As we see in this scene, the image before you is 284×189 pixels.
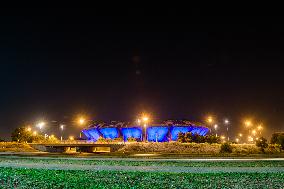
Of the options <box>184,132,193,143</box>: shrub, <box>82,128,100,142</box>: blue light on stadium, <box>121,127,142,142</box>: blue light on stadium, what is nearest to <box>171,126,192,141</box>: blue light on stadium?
<box>121,127,142,142</box>: blue light on stadium

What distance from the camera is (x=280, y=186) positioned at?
14023 mm

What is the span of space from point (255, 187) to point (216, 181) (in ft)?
6.24

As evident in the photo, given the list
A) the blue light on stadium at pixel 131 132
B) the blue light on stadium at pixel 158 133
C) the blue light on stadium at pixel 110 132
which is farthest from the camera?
the blue light on stadium at pixel 110 132

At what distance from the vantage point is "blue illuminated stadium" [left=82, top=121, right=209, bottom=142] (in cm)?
13238

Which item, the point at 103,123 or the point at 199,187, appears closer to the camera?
the point at 199,187

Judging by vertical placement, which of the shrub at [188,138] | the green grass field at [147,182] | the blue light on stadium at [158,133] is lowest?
the green grass field at [147,182]

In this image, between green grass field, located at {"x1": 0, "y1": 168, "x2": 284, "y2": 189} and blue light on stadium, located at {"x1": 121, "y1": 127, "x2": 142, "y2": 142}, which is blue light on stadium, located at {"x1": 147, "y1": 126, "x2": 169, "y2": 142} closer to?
blue light on stadium, located at {"x1": 121, "y1": 127, "x2": 142, "y2": 142}

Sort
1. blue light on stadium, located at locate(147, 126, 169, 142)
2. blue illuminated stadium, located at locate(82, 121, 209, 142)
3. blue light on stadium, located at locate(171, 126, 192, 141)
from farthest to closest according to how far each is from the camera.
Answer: blue light on stadium, located at locate(147, 126, 169, 142), blue illuminated stadium, located at locate(82, 121, 209, 142), blue light on stadium, located at locate(171, 126, 192, 141)

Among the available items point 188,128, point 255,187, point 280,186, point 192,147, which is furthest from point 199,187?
point 188,128

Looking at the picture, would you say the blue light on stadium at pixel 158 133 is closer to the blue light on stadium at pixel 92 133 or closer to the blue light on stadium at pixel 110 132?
the blue light on stadium at pixel 110 132

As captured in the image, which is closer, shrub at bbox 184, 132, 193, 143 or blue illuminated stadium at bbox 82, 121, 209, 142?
shrub at bbox 184, 132, 193, 143

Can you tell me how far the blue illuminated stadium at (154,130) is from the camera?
132 metres

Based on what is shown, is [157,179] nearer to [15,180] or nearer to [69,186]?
[69,186]

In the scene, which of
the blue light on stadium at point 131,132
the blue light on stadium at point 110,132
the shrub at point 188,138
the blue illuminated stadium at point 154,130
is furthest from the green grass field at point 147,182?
the blue light on stadium at point 110,132
